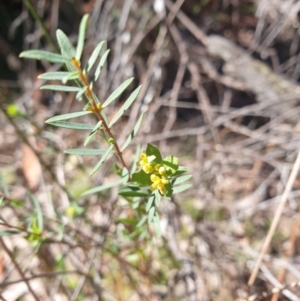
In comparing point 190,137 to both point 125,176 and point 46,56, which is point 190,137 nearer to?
point 125,176

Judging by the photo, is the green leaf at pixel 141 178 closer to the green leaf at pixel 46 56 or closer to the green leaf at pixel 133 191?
the green leaf at pixel 133 191

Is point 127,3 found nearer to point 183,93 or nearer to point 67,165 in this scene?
point 183,93

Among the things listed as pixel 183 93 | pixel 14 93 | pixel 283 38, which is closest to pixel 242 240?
pixel 183 93

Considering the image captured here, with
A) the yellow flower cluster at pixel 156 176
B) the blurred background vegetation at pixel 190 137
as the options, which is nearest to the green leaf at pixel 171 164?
the yellow flower cluster at pixel 156 176

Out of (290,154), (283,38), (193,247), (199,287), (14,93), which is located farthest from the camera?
(14,93)

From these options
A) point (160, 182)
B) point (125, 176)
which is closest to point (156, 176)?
point (160, 182)
